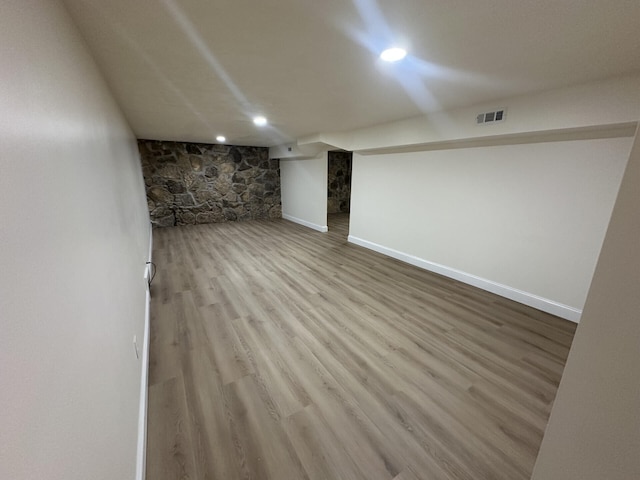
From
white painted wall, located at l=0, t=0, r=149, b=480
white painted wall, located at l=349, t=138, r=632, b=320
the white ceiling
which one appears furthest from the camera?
white painted wall, located at l=349, t=138, r=632, b=320

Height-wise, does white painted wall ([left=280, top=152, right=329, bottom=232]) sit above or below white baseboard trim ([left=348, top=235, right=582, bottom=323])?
above

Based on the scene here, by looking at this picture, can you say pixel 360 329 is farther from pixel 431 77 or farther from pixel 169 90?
pixel 169 90

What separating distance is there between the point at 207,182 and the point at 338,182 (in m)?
4.01

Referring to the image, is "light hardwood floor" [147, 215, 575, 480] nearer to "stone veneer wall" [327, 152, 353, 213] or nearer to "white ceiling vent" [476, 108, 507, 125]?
Result: "white ceiling vent" [476, 108, 507, 125]

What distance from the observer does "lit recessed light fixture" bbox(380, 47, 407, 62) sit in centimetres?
154

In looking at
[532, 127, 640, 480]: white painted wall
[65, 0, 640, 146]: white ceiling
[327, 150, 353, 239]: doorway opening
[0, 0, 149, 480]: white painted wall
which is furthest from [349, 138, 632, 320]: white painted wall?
[327, 150, 353, 239]: doorway opening

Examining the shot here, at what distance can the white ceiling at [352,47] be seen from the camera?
1179mm

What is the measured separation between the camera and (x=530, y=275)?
8.80 ft

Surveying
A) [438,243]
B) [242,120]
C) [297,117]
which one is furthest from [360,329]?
[242,120]

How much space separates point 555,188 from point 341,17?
8.44 feet

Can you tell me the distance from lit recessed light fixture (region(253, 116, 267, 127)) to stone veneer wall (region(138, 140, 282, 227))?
3.14 m

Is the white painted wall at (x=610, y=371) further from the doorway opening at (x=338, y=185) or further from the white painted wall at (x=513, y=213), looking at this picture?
the doorway opening at (x=338, y=185)

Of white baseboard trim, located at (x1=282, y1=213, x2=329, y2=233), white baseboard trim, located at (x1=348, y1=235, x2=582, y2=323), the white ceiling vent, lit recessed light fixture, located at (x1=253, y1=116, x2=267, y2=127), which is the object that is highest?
lit recessed light fixture, located at (x1=253, y1=116, x2=267, y2=127)

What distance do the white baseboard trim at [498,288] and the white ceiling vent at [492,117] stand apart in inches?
71.1
